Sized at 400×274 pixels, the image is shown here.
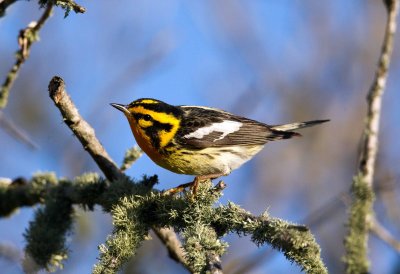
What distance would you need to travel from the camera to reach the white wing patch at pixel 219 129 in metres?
5.48

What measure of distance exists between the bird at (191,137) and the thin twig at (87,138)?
0.70m

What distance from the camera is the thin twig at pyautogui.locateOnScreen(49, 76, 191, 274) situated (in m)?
3.93

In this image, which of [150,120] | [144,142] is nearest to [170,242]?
[144,142]

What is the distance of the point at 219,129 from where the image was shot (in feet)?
18.6

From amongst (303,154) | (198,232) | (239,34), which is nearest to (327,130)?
(303,154)

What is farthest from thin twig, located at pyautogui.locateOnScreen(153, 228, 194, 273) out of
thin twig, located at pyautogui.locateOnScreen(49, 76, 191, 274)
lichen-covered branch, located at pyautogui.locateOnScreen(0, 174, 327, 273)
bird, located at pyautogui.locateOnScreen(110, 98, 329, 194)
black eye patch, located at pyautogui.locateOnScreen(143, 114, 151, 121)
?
black eye patch, located at pyautogui.locateOnScreen(143, 114, 151, 121)

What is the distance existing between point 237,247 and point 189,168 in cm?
287

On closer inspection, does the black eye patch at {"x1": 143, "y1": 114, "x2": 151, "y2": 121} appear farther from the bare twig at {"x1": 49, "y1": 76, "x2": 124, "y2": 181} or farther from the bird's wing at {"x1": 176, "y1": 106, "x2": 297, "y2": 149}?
the bare twig at {"x1": 49, "y1": 76, "x2": 124, "y2": 181}

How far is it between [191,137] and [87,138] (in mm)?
1210

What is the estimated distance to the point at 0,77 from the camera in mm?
8109

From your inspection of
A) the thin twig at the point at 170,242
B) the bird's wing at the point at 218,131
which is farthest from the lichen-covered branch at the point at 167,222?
the bird's wing at the point at 218,131

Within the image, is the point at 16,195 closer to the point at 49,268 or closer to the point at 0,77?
the point at 49,268

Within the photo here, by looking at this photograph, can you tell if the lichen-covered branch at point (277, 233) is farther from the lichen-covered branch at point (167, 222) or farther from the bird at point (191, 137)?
the bird at point (191, 137)

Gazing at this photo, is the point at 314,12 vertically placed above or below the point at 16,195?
above
